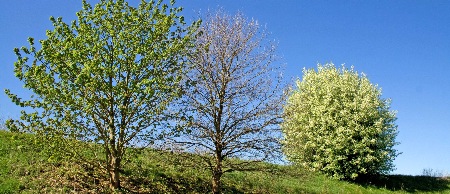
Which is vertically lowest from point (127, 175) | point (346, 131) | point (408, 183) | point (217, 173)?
point (408, 183)

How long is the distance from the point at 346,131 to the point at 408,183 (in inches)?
322

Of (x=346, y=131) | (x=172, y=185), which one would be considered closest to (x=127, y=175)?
(x=172, y=185)

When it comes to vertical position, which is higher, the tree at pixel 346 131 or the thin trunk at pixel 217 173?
the tree at pixel 346 131

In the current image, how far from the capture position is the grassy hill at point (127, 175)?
670 inches

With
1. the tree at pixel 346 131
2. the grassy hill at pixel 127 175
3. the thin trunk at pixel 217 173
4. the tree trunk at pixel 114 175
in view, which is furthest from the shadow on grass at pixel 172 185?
the tree at pixel 346 131

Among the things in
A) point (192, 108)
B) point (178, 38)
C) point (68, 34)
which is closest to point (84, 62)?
point (68, 34)

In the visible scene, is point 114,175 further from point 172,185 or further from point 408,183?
point 408,183

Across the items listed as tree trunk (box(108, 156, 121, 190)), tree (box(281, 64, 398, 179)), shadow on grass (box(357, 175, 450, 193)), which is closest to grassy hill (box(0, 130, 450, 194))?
tree trunk (box(108, 156, 121, 190))

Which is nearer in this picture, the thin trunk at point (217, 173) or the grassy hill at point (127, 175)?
the grassy hill at point (127, 175)

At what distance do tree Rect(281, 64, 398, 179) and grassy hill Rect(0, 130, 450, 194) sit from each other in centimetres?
754

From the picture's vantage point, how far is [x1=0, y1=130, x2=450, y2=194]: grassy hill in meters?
17.0

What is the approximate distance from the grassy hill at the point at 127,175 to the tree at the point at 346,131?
7.54 m

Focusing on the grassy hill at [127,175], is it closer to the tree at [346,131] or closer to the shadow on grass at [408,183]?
the tree at [346,131]

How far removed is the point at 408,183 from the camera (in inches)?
1407
